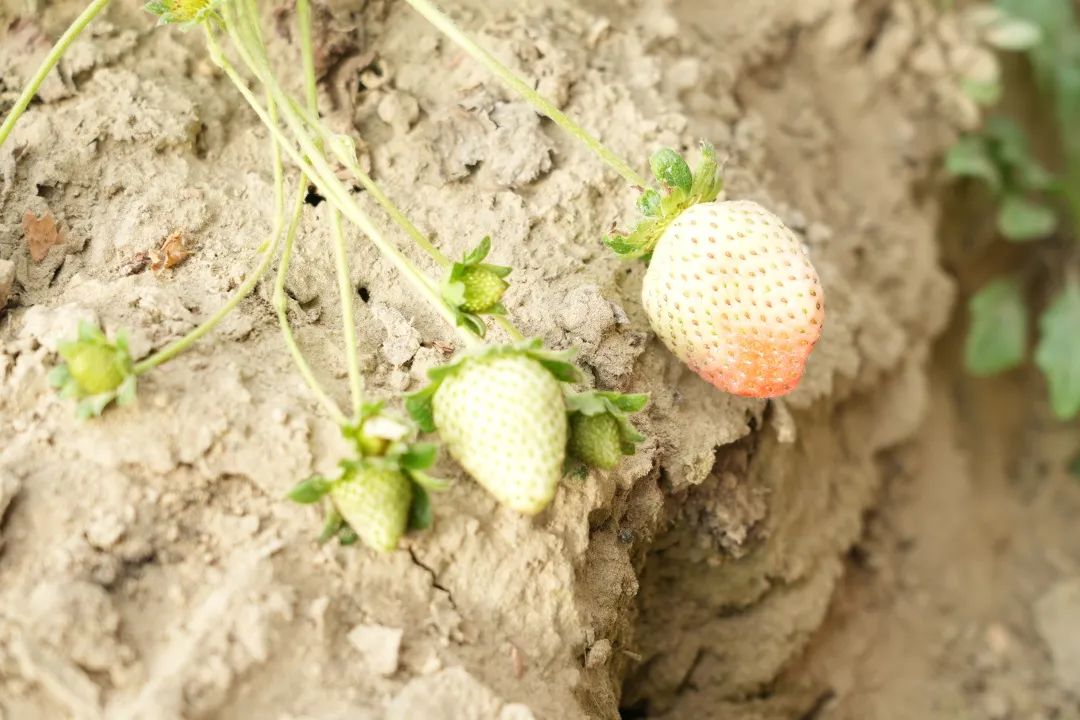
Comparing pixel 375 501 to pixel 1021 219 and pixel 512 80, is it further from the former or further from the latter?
pixel 1021 219

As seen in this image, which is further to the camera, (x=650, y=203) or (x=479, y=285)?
(x=650, y=203)

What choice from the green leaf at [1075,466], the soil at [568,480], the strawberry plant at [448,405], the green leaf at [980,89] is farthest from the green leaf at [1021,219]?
the strawberry plant at [448,405]

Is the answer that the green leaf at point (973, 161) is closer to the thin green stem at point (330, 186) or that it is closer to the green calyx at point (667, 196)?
the green calyx at point (667, 196)

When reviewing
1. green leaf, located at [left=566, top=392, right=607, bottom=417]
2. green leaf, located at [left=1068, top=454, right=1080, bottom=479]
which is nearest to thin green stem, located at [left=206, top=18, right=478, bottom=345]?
green leaf, located at [left=566, top=392, right=607, bottom=417]

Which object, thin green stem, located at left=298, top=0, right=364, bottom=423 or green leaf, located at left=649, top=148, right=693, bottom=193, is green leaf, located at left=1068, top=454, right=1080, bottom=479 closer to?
green leaf, located at left=649, top=148, right=693, bottom=193

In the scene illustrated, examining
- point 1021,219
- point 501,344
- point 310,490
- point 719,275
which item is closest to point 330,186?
point 501,344
